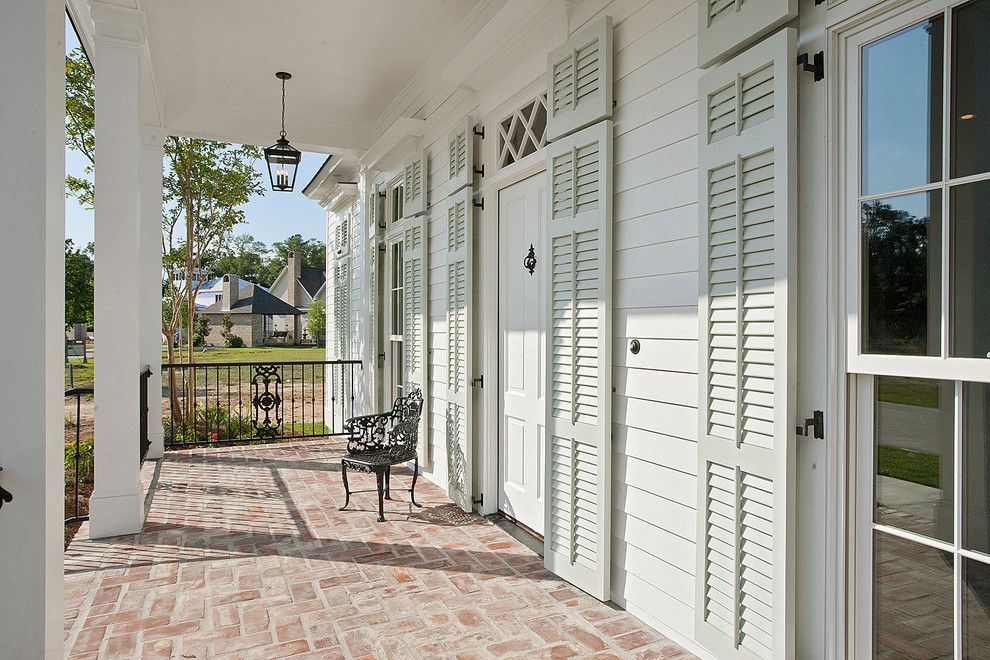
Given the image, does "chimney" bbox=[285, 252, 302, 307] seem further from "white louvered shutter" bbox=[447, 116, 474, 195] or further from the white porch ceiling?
"white louvered shutter" bbox=[447, 116, 474, 195]

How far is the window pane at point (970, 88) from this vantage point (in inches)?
60.2

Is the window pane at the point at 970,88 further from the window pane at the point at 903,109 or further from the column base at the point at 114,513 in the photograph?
the column base at the point at 114,513

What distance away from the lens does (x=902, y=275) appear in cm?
171

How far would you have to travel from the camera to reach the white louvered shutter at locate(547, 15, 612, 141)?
284 centimetres

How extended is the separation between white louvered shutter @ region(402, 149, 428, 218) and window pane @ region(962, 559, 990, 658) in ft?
14.1

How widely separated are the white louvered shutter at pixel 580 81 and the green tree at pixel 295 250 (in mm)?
42414

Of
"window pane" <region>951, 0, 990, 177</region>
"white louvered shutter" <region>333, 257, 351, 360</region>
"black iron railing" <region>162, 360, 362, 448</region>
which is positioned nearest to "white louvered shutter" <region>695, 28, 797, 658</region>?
"window pane" <region>951, 0, 990, 177</region>

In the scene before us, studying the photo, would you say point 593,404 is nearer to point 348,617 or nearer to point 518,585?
point 518,585

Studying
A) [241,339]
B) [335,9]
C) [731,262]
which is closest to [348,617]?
[731,262]

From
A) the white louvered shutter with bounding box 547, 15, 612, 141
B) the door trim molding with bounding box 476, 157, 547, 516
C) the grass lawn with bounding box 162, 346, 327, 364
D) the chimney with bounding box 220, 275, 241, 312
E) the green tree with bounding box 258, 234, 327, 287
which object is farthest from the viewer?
the green tree with bounding box 258, 234, 327, 287

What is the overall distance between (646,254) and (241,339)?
3068 cm

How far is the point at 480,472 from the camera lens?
4.33 m

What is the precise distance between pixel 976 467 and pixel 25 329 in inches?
96.2

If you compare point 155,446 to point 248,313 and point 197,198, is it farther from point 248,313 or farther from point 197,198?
point 248,313
